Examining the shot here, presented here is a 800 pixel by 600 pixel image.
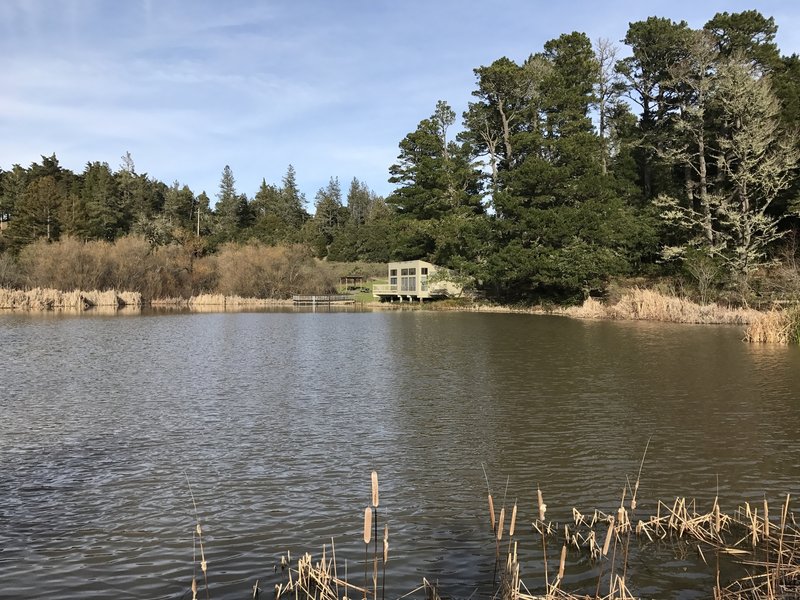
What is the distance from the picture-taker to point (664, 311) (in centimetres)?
3219

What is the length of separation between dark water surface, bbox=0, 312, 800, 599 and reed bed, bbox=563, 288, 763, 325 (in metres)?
12.4

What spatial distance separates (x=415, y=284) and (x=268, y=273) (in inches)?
629

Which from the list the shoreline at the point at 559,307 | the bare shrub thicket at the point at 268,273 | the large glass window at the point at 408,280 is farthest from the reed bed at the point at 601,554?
the bare shrub thicket at the point at 268,273

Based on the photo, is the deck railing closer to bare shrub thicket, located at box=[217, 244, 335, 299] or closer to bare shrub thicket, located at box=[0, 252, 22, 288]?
bare shrub thicket, located at box=[217, 244, 335, 299]

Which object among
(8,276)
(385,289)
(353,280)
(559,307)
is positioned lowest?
(559,307)

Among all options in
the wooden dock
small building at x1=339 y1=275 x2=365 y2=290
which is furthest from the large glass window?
small building at x1=339 y1=275 x2=365 y2=290

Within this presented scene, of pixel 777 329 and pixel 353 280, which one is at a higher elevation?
pixel 353 280

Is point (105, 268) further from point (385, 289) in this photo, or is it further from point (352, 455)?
point (352, 455)

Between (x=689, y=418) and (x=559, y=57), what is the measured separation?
4551cm

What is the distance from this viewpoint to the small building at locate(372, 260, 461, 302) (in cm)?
5221

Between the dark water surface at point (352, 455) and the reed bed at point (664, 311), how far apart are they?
12393 millimetres

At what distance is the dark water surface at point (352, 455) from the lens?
543 centimetres

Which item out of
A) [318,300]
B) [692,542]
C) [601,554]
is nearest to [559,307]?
[318,300]

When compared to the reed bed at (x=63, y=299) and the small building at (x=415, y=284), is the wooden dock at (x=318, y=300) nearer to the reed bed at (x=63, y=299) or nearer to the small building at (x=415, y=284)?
the small building at (x=415, y=284)
